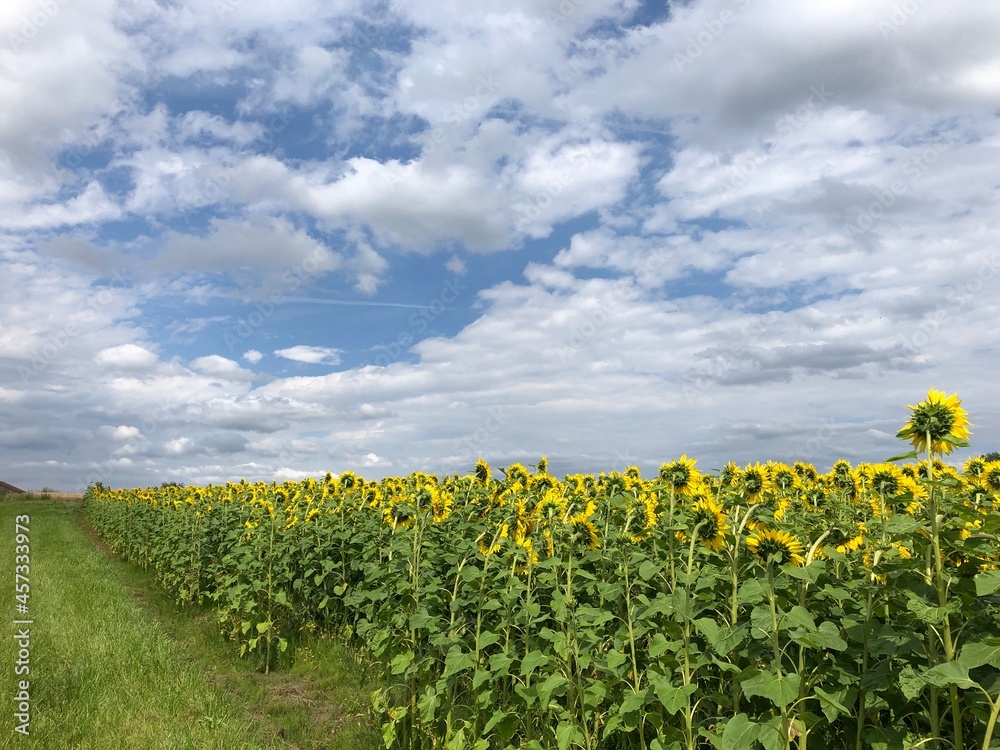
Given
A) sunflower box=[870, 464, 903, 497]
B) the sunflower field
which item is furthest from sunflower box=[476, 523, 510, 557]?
sunflower box=[870, 464, 903, 497]

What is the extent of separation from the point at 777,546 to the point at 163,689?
6720mm

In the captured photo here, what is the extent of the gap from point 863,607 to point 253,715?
6.25 m

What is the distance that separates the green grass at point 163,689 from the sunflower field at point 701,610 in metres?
0.57

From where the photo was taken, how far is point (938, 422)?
10.9 feet

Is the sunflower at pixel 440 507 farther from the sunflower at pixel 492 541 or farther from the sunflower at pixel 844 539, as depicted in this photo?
the sunflower at pixel 844 539

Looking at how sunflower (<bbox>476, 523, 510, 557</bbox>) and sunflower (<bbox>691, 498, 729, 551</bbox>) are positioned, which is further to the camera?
sunflower (<bbox>476, 523, 510, 557</bbox>)

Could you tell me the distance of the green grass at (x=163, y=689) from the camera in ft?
20.4

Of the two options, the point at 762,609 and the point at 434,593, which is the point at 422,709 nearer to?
the point at 434,593

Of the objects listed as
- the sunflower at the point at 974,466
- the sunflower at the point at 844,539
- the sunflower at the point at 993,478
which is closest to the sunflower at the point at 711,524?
the sunflower at the point at 844,539

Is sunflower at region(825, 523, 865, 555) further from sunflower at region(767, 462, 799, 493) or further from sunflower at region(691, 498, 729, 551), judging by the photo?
sunflower at region(767, 462, 799, 493)

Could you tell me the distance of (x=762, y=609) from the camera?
3.64 metres

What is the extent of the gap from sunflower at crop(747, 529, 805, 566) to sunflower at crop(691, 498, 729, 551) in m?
0.31

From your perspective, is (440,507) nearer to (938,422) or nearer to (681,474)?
(681,474)

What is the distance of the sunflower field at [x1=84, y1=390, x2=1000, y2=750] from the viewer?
10.7 ft
